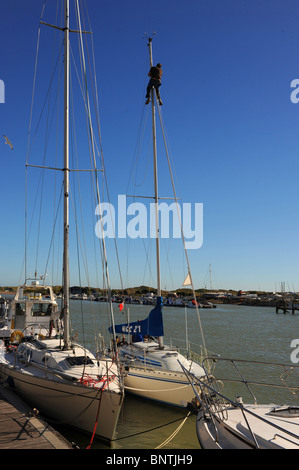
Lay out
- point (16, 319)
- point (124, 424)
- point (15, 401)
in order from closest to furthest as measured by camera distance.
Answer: point (15, 401), point (124, 424), point (16, 319)

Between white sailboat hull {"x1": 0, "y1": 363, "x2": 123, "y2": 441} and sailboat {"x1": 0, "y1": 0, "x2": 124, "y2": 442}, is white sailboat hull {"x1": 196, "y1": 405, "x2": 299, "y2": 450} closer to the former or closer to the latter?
white sailboat hull {"x1": 0, "y1": 363, "x2": 123, "y2": 441}

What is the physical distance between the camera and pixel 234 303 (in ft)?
450

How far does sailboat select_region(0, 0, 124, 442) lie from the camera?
32.0ft

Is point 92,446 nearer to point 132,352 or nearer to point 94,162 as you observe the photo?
point 132,352

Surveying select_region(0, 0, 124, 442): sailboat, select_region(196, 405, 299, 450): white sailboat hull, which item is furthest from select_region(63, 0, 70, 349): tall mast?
select_region(196, 405, 299, 450): white sailboat hull

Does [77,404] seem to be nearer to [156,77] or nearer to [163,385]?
[163,385]

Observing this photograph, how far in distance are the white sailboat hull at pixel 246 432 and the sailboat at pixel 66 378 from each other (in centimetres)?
310

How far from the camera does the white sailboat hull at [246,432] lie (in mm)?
6363

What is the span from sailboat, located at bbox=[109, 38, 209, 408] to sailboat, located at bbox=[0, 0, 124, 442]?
1852 millimetres

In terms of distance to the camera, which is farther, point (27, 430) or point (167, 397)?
point (167, 397)

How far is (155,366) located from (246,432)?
8299 millimetres
